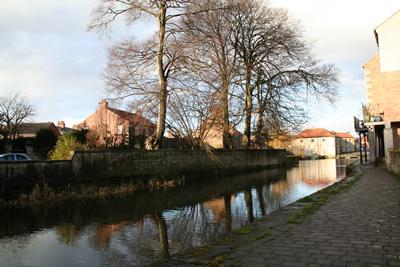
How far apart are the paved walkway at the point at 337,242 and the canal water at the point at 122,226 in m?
2.23

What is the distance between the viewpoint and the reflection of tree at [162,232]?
8124mm

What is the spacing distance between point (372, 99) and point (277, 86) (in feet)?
26.0

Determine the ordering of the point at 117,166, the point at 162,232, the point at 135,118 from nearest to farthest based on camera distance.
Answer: the point at 162,232 < the point at 117,166 < the point at 135,118

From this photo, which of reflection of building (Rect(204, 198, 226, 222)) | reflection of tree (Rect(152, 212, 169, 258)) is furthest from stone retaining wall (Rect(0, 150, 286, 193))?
reflection of building (Rect(204, 198, 226, 222))

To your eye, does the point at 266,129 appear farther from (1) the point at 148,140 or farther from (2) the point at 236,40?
(1) the point at 148,140

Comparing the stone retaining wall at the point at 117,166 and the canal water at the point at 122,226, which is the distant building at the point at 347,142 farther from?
the canal water at the point at 122,226

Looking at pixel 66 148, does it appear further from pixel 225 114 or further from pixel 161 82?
pixel 225 114

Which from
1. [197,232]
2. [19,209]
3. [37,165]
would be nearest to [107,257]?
[197,232]

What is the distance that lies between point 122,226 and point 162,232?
5.02 ft

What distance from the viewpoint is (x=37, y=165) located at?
1739 cm

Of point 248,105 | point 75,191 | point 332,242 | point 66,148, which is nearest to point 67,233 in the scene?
point 332,242

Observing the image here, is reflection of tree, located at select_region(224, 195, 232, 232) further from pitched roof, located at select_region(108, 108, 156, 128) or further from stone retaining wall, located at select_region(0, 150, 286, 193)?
pitched roof, located at select_region(108, 108, 156, 128)

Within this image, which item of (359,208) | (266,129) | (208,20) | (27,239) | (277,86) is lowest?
(27,239)

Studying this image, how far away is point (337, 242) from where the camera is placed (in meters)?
6.40
